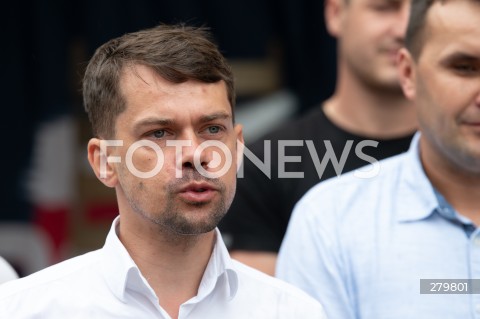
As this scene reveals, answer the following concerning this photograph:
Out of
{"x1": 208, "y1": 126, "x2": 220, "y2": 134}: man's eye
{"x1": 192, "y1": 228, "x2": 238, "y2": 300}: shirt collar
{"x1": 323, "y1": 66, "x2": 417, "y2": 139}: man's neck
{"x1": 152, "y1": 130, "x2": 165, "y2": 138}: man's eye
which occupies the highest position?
{"x1": 152, "y1": 130, "x2": 165, "y2": 138}: man's eye

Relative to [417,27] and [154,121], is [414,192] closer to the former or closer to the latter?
[417,27]

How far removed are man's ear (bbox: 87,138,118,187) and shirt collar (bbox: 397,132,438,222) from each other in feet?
2.74

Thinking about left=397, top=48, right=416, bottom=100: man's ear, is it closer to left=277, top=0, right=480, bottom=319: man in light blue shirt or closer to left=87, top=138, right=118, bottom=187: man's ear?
left=277, top=0, right=480, bottom=319: man in light blue shirt

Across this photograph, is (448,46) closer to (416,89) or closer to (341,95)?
(416,89)

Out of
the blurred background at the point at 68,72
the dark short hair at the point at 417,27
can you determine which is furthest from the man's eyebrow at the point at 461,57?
the blurred background at the point at 68,72

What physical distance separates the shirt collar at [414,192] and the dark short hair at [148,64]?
65 cm

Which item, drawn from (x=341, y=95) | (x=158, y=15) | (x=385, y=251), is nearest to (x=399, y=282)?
(x=385, y=251)

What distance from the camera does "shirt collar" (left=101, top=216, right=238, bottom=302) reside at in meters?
2.42

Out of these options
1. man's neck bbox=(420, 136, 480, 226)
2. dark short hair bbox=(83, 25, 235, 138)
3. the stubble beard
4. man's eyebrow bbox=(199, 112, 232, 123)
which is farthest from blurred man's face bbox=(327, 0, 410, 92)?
the stubble beard

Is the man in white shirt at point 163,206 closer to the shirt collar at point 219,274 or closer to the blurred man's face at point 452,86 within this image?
the shirt collar at point 219,274

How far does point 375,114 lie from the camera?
152 inches

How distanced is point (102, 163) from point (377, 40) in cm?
151

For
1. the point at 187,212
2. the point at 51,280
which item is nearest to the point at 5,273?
the point at 51,280

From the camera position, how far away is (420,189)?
10.0 feet
